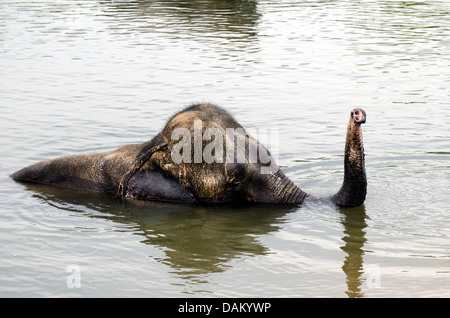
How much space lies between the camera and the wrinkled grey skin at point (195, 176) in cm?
886

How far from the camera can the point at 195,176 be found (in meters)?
9.09

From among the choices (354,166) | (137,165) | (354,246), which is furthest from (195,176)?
(354,246)

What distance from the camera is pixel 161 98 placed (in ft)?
49.0

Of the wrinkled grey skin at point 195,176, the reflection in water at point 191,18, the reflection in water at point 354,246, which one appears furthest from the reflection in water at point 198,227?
the reflection in water at point 191,18

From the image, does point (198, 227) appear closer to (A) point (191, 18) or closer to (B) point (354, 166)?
(B) point (354, 166)

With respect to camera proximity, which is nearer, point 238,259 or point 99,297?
point 99,297

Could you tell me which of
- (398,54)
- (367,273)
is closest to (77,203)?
(367,273)

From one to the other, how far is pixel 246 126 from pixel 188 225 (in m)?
4.43

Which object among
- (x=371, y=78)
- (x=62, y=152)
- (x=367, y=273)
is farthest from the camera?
(x=371, y=78)

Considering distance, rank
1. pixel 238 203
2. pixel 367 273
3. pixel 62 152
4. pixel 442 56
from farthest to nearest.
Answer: pixel 442 56
pixel 62 152
pixel 238 203
pixel 367 273

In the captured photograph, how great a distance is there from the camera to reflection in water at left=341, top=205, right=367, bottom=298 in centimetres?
702

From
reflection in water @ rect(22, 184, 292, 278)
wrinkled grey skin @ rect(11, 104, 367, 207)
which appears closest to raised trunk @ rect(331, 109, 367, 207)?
wrinkled grey skin @ rect(11, 104, 367, 207)
